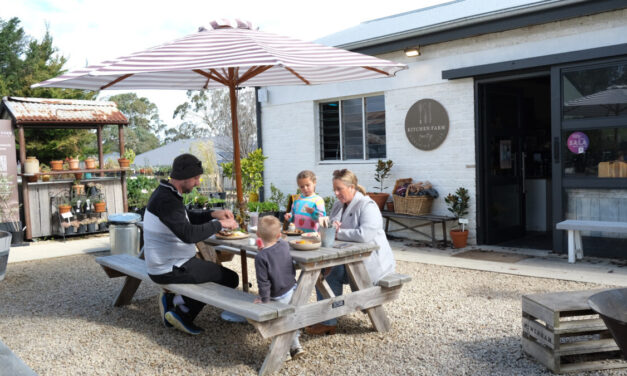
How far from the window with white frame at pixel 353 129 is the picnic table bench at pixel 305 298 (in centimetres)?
495

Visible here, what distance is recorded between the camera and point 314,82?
6047mm

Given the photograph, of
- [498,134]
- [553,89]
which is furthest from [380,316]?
[498,134]

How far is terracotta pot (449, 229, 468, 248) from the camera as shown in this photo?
7656 millimetres

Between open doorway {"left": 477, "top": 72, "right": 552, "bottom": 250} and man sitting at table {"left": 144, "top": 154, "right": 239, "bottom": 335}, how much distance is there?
475 centimetres

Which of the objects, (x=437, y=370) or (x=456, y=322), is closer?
(x=437, y=370)

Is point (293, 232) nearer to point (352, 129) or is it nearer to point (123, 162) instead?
point (352, 129)

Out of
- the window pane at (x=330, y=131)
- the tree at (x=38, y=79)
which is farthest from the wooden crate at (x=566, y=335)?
the tree at (x=38, y=79)

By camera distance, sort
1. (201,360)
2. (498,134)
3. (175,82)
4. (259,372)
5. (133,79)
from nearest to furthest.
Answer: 1. (259,372)
2. (201,360)
3. (133,79)
4. (175,82)
5. (498,134)

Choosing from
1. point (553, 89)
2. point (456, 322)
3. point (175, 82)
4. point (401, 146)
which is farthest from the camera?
point (401, 146)

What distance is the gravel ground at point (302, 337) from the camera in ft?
11.8

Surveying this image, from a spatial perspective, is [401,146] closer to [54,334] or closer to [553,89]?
[553,89]

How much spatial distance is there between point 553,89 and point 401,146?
2512mm

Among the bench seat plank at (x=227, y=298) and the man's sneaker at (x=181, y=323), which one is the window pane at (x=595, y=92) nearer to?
the bench seat plank at (x=227, y=298)

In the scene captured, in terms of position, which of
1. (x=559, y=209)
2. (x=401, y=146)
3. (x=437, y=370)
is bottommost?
(x=437, y=370)
